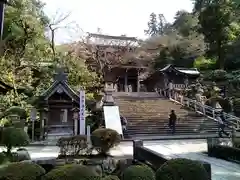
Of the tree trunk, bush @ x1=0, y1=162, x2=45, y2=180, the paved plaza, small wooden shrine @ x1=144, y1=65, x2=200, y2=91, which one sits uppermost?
the tree trunk

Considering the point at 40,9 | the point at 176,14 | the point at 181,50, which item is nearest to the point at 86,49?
the point at 40,9

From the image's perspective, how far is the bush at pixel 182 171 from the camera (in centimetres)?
527

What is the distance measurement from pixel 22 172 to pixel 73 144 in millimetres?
7007

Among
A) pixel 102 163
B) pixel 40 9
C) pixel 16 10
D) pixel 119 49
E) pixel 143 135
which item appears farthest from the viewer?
pixel 119 49

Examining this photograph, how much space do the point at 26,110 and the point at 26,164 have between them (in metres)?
16.2

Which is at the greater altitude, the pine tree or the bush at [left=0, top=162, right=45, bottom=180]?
the pine tree

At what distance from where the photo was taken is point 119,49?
145 ft

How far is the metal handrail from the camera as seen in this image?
21.0 metres

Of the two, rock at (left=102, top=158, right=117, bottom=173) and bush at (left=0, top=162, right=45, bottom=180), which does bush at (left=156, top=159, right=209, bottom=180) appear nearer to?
bush at (left=0, top=162, right=45, bottom=180)

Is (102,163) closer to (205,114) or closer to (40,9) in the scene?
(205,114)

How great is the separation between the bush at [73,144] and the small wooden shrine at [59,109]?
6372mm

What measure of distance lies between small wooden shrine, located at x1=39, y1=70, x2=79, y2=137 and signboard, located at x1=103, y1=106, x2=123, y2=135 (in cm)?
223

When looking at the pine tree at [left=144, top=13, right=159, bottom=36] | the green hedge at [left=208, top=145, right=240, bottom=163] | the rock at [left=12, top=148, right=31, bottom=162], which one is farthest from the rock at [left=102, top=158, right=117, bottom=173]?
the pine tree at [left=144, top=13, right=159, bottom=36]

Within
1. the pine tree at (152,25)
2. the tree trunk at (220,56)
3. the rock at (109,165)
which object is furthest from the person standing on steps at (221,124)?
the pine tree at (152,25)
